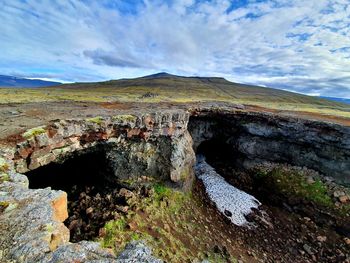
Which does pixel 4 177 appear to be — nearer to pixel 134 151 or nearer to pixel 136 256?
pixel 136 256

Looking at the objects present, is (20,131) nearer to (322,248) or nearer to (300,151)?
(322,248)

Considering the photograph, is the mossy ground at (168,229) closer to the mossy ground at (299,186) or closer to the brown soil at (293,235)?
the brown soil at (293,235)

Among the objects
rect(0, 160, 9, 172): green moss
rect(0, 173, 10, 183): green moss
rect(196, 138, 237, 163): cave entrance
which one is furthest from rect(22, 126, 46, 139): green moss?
rect(196, 138, 237, 163): cave entrance

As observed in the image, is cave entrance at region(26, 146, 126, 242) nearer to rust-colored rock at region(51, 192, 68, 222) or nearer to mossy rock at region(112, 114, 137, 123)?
mossy rock at region(112, 114, 137, 123)

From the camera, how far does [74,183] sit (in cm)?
1845

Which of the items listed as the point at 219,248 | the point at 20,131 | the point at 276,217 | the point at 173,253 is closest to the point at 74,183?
the point at 20,131

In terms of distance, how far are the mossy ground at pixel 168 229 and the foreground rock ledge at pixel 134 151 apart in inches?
86.1

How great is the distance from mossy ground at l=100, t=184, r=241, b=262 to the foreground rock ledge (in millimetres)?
2187

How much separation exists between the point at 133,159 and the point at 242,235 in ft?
32.2

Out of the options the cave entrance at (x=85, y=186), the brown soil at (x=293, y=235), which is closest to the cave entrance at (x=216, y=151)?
the brown soil at (x=293, y=235)

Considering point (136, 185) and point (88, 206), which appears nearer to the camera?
point (88, 206)

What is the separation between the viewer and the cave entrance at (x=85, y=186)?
1323 centimetres

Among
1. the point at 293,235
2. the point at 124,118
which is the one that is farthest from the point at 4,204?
the point at 293,235

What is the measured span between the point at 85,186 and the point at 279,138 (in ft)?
65.2
